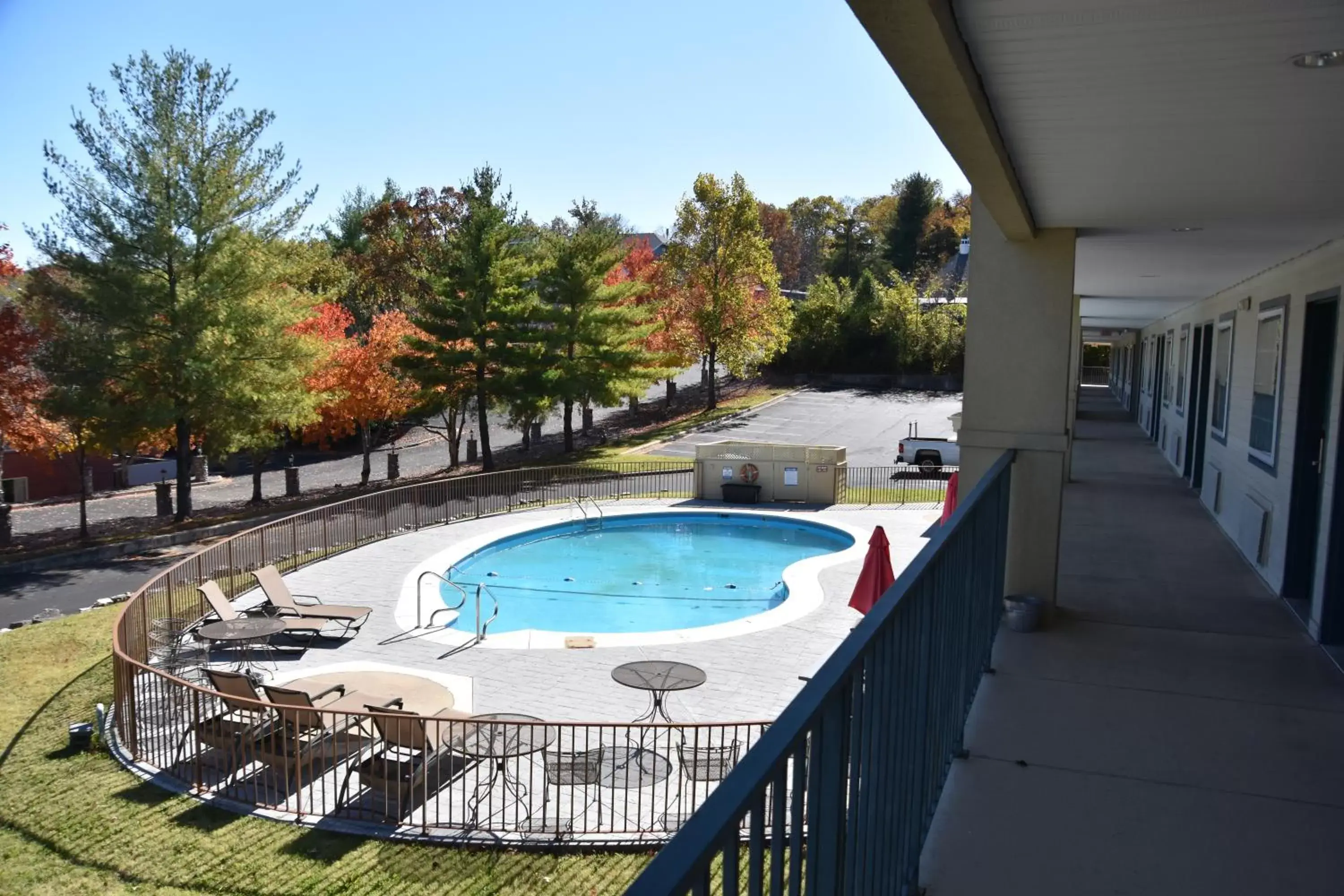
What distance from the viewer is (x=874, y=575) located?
10.8 m

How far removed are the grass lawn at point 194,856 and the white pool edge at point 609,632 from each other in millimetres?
4984

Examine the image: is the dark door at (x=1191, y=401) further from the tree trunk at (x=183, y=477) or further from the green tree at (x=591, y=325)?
the tree trunk at (x=183, y=477)

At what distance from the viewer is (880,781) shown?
97.9 inches

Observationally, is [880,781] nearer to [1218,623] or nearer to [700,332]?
Result: [1218,623]

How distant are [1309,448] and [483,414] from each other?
2599cm

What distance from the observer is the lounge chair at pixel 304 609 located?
1398 centimetres

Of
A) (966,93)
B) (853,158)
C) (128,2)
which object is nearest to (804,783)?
(966,93)

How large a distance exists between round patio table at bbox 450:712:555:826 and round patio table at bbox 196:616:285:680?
14.6 ft

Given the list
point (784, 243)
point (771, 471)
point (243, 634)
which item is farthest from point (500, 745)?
point (784, 243)

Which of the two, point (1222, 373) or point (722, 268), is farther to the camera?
point (722, 268)

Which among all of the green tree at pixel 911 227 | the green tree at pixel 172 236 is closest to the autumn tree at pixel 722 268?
the green tree at pixel 172 236

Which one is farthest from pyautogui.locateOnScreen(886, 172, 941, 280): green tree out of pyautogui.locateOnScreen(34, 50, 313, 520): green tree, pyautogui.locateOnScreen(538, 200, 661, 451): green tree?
pyautogui.locateOnScreen(34, 50, 313, 520): green tree

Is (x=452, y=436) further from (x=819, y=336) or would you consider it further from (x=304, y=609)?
(x=819, y=336)

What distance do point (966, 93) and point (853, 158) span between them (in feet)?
215
